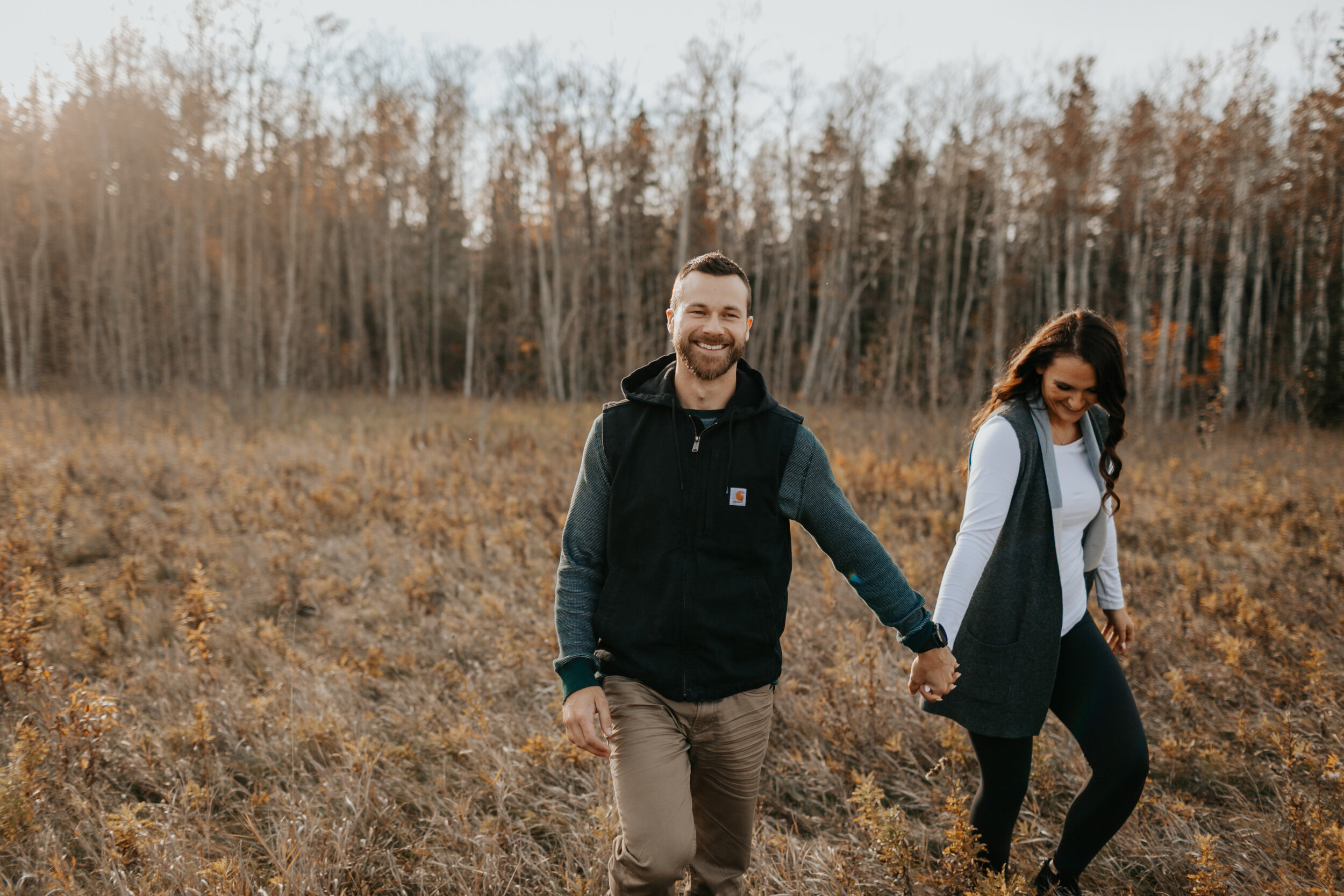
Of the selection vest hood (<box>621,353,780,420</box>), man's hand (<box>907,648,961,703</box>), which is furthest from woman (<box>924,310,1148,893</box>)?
vest hood (<box>621,353,780,420</box>)

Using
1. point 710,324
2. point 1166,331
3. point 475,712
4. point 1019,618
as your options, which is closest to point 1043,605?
point 1019,618

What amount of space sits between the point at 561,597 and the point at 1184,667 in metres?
3.82

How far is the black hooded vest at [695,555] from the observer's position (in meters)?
1.89

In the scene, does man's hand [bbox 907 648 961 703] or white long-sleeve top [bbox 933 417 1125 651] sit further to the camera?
white long-sleeve top [bbox 933 417 1125 651]

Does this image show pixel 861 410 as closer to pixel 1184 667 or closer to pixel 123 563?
pixel 1184 667

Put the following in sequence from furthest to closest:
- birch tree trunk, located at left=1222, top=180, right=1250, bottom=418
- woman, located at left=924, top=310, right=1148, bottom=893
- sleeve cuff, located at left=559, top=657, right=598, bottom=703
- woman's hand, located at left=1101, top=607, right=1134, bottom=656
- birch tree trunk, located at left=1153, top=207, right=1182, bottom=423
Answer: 1. birch tree trunk, located at left=1222, top=180, right=1250, bottom=418
2. birch tree trunk, located at left=1153, top=207, right=1182, bottom=423
3. woman's hand, located at left=1101, top=607, right=1134, bottom=656
4. woman, located at left=924, top=310, right=1148, bottom=893
5. sleeve cuff, located at left=559, top=657, right=598, bottom=703

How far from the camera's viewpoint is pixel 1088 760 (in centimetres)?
204

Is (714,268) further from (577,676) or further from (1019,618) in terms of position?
(1019,618)

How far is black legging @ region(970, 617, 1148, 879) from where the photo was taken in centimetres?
201

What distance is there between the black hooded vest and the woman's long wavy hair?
92 centimetres

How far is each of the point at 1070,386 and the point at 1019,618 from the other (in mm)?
761

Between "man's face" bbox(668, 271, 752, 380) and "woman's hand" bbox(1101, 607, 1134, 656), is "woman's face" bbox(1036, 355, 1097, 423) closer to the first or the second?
"woman's hand" bbox(1101, 607, 1134, 656)

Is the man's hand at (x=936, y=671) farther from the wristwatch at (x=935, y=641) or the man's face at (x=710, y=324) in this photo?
the man's face at (x=710, y=324)

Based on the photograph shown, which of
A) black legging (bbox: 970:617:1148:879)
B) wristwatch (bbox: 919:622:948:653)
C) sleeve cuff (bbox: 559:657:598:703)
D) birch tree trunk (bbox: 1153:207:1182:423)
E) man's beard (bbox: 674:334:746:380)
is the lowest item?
black legging (bbox: 970:617:1148:879)
